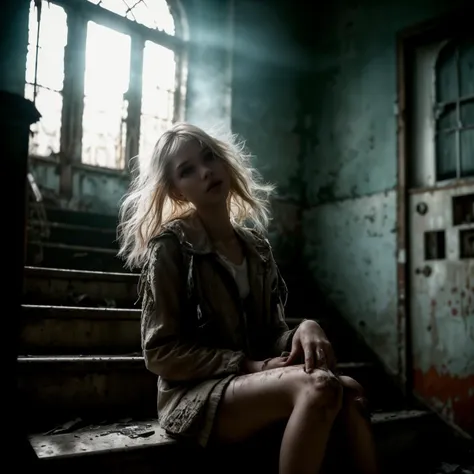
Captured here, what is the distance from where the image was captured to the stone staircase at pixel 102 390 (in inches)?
66.9

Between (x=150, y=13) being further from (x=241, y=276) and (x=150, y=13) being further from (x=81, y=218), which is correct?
(x=241, y=276)

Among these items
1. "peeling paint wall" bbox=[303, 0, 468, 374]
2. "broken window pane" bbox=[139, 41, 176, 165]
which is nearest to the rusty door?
"peeling paint wall" bbox=[303, 0, 468, 374]

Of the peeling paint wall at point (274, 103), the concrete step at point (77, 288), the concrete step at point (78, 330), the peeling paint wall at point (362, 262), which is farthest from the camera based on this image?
the peeling paint wall at point (274, 103)

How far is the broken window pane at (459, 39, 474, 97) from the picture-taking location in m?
3.26

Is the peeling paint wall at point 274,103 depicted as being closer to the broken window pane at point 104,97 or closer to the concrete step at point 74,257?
the broken window pane at point 104,97

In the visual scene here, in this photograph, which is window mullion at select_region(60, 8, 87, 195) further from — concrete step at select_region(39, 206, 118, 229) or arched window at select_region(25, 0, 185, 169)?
concrete step at select_region(39, 206, 118, 229)

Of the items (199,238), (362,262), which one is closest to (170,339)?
(199,238)

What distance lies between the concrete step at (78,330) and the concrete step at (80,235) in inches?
50.6

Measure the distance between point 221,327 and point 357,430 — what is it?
505mm

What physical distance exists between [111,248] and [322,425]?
2746 mm

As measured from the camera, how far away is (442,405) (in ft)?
10.1

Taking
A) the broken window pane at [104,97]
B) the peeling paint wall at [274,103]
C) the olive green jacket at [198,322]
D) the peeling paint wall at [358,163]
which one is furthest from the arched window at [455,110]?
the broken window pane at [104,97]

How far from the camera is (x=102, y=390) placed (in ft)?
7.07

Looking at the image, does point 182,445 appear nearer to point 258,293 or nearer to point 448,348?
point 258,293
